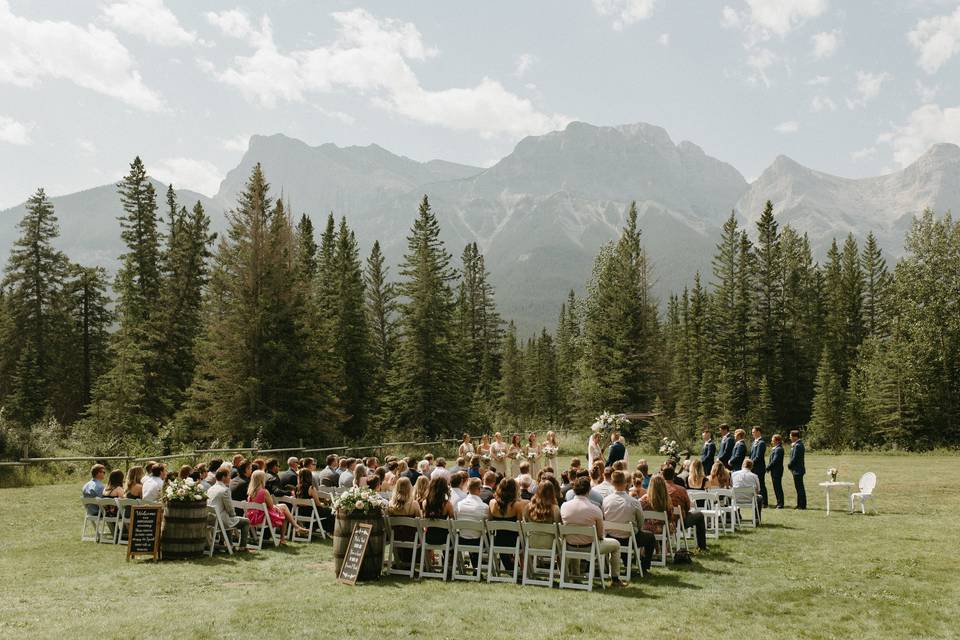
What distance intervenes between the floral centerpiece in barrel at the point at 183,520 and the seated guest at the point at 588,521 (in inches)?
210

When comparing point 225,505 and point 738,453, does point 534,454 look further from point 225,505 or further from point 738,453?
point 225,505

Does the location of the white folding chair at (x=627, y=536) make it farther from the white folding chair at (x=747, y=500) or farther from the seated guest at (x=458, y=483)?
the white folding chair at (x=747, y=500)

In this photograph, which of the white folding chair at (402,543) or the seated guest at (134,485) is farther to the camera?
the seated guest at (134,485)

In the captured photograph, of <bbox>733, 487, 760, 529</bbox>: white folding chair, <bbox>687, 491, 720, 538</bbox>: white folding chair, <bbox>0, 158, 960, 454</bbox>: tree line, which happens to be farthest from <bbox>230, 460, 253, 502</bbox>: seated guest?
<bbox>0, 158, 960, 454</bbox>: tree line

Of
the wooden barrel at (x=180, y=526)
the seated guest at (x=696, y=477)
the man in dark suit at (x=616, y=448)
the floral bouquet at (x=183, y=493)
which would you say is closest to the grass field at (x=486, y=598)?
the wooden barrel at (x=180, y=526)

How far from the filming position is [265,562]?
10.4m

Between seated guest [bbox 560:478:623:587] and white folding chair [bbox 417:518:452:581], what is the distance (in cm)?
162

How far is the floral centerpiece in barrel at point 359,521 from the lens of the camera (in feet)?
30.5

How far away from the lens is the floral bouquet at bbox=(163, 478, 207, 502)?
1030cm

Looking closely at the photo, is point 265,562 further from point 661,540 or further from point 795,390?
point 795,390

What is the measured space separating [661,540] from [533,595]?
2.95m

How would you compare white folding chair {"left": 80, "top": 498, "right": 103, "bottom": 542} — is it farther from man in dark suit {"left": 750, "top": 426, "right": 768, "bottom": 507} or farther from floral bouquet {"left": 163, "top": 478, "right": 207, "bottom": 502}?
man in dark suit {"left": 750, "top": 426, "right": 768, "bottom": 507}

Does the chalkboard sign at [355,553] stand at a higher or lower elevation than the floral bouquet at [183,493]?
lower

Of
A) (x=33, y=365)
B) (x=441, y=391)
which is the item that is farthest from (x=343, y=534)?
(x=33, y=365)
